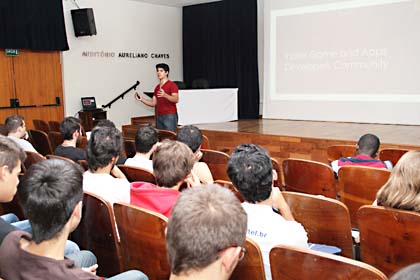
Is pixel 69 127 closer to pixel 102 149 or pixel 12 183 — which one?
pixel 102 149

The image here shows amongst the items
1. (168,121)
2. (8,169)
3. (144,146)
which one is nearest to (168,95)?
(168,121)

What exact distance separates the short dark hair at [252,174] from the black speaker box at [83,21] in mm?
6703

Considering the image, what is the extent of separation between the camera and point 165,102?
19.7 feet

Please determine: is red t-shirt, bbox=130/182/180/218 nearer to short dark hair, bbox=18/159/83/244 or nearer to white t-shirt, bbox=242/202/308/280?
white t-shirt, bbox=242/202/308/280

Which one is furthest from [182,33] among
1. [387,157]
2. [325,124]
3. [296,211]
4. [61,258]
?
[61,258]

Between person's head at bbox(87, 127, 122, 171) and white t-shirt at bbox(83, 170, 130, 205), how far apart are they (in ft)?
0.40

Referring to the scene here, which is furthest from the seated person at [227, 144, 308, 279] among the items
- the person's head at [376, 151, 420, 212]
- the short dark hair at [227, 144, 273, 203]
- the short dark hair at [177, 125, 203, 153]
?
the short dark hair at [177, 125, 203, 153]

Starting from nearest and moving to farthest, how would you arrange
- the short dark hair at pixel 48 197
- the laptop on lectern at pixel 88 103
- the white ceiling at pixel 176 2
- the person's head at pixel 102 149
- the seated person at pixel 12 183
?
the short dark hair at pixel 48 197 → the seated person at pixel 12 183 → the person's head at pixel 102 149 → the laptop on lectern at pixel 88 103 → the white ceiling at pixel 176 2

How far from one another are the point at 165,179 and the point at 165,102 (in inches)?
153

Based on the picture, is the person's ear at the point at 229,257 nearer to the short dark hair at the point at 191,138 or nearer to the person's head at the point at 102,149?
the person's head at the point at 102,149

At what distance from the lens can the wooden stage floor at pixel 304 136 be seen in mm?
5762

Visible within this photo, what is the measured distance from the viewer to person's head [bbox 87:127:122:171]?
101 inches

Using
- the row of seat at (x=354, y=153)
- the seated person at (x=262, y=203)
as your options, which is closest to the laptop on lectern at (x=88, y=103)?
the row of seat at (x=354, y=153)

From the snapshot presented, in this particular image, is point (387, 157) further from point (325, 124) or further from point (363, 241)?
point (325, 124)
